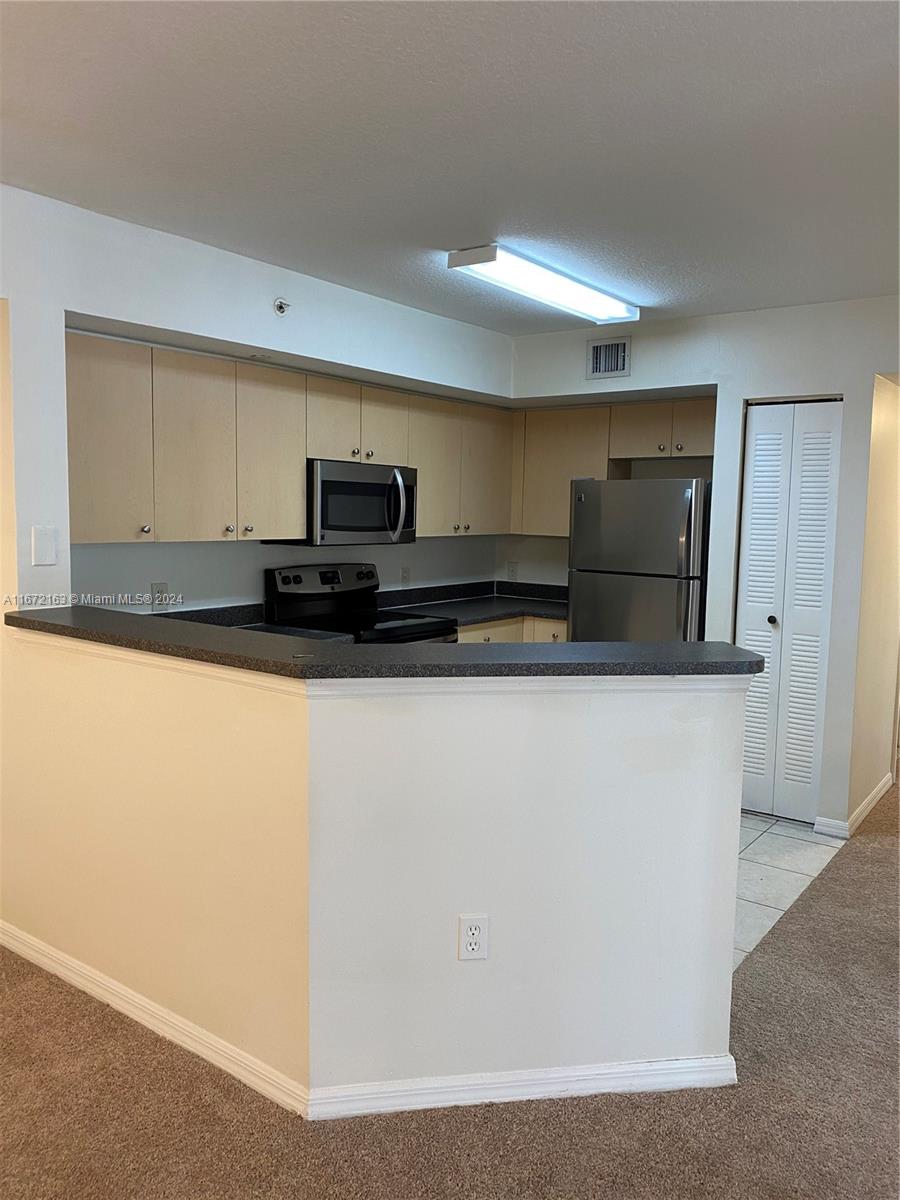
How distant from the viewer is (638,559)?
185 inches

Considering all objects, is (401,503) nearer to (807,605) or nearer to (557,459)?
(557,459)

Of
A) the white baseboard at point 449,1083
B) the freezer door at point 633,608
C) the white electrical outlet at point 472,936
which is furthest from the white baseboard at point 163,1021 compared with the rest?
the freezer door at point 633,608

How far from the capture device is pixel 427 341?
14.5 feet

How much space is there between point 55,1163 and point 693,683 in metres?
1.86

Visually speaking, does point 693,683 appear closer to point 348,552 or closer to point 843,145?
point 843,145

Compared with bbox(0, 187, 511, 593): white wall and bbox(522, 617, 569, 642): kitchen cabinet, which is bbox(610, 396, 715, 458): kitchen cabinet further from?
bbox(0, 187, 511, 593): white wall

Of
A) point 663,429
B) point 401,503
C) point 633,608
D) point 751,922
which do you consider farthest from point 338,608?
point 751,922

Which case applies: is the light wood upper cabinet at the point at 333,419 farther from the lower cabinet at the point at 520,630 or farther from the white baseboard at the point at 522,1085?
the white baseboard at the point at 522,1085

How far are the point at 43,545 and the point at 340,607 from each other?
2079 millimetres

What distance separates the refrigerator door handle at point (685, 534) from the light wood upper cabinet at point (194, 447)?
84.6 inches

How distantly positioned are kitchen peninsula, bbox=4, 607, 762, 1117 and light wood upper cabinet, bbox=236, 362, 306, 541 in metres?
1.53

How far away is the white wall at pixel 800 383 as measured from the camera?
405 centimetres

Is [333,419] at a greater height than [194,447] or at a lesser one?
greater

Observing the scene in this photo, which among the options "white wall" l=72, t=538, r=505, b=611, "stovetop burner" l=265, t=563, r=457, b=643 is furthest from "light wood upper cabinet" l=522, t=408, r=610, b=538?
"stovetop burner" l=265, t=563, r=457, b=643
